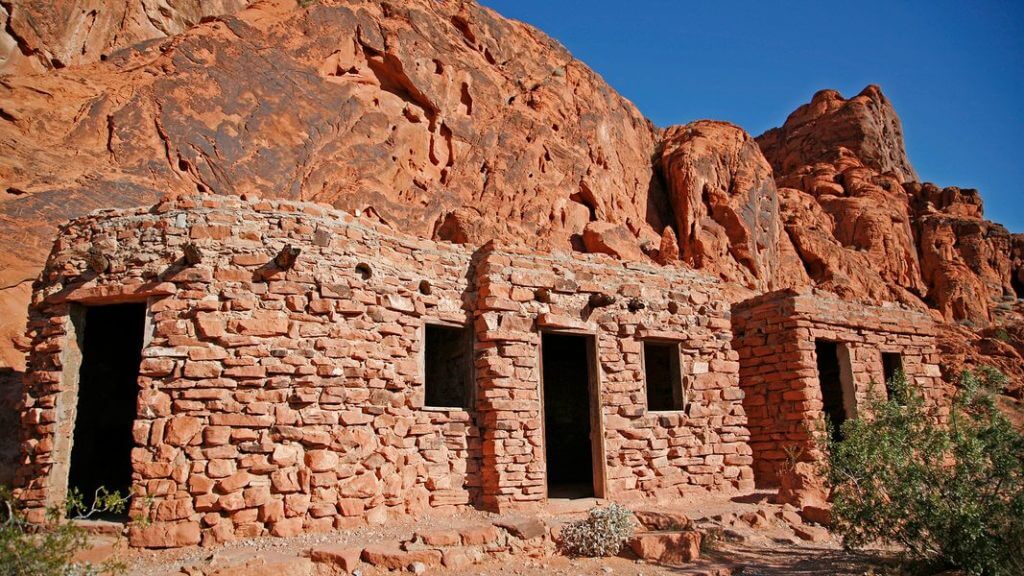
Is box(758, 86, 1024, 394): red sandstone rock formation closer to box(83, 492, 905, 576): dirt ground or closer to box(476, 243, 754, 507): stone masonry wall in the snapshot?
box(476, 243, 754, 507): stone masonry wall

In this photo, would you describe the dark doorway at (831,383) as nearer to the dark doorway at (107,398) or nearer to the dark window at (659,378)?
the dark window at (659,378)

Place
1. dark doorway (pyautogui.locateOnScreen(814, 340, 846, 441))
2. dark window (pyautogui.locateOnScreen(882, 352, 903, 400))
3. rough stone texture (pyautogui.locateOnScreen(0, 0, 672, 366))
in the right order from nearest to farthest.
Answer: dark window (pyautogui.locateOnScreen(882, 352, 903, 400))
dark doorway (pyautogui.locateOnScreen(814, 340, 846, 441))
rough stone texture (pyautogui.locateOnScreen(0, 0, 672, 366))

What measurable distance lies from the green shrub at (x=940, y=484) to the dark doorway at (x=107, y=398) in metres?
9.81

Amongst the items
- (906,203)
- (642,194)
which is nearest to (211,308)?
(642,194)

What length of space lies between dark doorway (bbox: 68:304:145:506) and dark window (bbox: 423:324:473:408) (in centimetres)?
450

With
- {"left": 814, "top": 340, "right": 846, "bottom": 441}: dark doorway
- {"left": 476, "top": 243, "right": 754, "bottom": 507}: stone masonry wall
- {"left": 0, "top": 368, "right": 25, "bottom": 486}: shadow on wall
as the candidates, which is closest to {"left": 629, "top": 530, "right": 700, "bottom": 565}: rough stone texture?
{"left": 476, "top": 243, "right": 754, "bottom": 507}: stone masonry wall

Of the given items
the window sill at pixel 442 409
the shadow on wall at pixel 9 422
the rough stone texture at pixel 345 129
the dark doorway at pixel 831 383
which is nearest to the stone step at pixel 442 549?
the window sill at pixel 442 409

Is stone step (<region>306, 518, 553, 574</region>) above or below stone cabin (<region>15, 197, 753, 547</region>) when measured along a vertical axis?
below

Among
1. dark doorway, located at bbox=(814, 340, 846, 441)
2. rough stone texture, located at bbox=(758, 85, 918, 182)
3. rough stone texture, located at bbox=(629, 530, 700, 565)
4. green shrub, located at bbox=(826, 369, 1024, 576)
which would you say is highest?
rough stone texture, located at bbox=(758, 85, 918, 182)

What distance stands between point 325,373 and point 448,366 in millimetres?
2924

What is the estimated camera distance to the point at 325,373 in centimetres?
813

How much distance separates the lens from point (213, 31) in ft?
56.4

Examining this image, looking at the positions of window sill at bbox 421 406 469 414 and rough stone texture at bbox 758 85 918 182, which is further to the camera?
rough stone texture at bbox 758 85 918 182

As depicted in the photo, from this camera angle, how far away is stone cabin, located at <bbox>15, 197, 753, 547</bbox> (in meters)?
7.59
